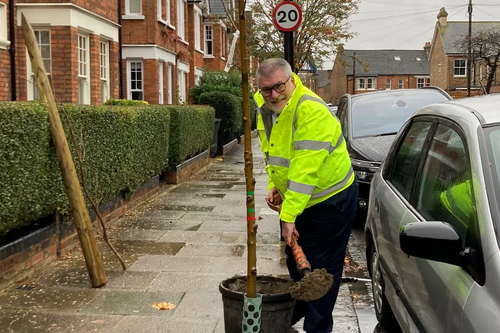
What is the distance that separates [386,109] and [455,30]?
203ft

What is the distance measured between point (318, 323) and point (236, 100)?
1800 cm

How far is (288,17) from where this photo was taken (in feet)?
25.8

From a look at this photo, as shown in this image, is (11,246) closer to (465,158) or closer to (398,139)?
(398,139)

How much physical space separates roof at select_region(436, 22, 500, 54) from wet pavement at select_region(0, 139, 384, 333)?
60058mm

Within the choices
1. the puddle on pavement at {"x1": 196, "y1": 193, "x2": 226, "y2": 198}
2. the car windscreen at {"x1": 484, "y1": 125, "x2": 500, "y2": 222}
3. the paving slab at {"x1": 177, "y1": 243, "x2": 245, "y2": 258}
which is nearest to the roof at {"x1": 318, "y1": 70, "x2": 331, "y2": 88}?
the puddle on pavement at {"x1": 196, "y1": 193, "x2": 226, "y2": 198}

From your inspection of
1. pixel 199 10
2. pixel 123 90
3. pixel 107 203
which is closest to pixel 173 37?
pixel 123 90

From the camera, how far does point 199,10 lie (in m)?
29.3

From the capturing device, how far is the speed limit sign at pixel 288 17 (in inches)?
306

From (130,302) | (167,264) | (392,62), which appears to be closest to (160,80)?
(167,264)

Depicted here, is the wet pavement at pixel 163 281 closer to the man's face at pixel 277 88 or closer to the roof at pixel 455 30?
the man's face at pixel 277 88

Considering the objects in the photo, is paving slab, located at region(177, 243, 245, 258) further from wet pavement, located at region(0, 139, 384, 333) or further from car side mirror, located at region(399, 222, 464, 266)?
car side mirror, located at region(399, 222, 464, 266)

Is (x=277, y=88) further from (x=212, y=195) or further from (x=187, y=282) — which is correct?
(x=212, y=195)

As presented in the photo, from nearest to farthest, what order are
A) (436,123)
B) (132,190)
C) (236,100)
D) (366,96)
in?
1. (436,123)
2. (132,190)
3. (366,96)
4. (236,100)

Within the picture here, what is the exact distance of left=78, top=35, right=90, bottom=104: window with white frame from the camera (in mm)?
15070
